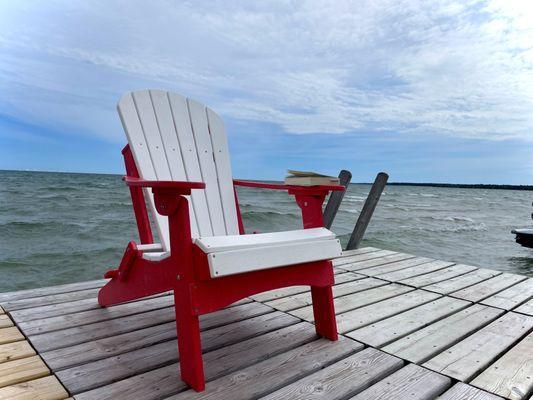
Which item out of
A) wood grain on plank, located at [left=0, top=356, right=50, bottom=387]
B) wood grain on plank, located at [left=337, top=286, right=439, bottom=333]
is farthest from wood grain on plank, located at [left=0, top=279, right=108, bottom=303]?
wood grain on plank, located at [left=337, top=286, right=439, bottom=333]

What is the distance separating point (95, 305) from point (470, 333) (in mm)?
1845

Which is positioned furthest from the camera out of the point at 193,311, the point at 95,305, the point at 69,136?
the point at 69,136

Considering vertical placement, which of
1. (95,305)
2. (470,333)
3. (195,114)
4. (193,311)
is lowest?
(470,333)

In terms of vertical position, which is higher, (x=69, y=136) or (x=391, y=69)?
(x=69, y=136)

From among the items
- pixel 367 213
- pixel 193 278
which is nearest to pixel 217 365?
pixel 193 278

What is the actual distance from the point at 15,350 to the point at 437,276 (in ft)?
8.54

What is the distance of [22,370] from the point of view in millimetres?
1271

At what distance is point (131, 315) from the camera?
185 centimetres

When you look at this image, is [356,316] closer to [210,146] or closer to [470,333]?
[470,333]

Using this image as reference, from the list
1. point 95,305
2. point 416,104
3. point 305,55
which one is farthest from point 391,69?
point 95,305

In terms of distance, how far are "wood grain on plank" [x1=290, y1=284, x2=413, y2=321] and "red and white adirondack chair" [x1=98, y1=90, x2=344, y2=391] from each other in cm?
30

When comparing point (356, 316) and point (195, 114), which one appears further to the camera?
point (195, 114)

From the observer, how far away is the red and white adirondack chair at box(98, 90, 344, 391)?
3.93 feet

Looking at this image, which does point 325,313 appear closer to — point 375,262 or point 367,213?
point 375,262
